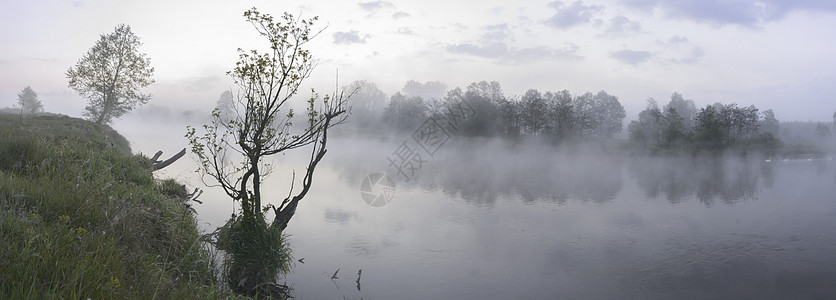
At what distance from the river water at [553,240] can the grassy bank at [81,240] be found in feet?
8.37

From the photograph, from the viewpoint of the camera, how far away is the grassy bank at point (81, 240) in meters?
3.78

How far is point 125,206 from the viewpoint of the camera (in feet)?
22.7

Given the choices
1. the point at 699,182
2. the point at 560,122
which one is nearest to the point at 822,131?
the point at 560,122

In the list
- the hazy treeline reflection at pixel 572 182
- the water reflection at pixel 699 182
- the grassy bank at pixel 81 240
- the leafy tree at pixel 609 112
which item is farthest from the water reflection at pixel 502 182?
the leafy tree at pixel 609 112

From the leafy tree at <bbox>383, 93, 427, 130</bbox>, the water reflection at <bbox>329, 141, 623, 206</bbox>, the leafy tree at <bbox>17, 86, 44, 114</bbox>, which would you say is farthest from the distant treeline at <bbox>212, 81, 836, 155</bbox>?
the leafy tree at <bbox>17, 86, 44, 114</bbox>

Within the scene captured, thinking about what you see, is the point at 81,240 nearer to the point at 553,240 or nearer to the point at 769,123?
the point at 553,240

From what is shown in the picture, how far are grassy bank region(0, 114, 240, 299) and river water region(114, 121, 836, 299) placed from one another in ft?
8.37

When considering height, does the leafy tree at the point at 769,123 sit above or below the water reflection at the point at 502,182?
above

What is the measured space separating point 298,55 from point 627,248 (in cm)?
1023

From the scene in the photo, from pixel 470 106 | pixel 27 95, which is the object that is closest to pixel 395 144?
pixel 470 106

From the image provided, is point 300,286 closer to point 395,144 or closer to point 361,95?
point 395,144

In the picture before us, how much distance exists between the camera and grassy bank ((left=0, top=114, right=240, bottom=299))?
149 inches

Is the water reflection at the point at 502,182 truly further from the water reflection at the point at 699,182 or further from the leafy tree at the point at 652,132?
the leafy tree at the point at 652,132

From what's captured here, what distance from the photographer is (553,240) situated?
13.3 metres
